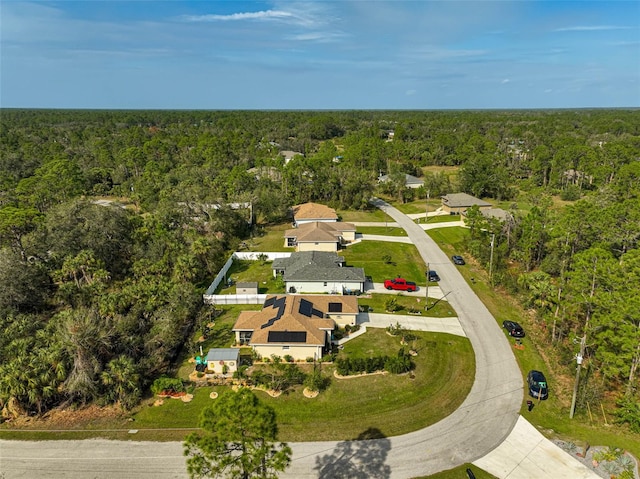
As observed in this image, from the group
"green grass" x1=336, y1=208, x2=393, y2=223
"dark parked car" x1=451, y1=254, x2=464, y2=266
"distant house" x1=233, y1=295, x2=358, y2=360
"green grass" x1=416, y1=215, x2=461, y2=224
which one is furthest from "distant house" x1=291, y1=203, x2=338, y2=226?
"distant house" x1=233, y1=295, x2=358, y2=360

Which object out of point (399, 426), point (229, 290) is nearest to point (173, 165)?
point (229, 290)

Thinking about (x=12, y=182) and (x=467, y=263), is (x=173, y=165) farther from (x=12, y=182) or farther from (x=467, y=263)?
(x=467, y=263)

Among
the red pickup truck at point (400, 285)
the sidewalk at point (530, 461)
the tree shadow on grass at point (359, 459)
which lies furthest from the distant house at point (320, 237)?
the sidewalk at point (530, 461)

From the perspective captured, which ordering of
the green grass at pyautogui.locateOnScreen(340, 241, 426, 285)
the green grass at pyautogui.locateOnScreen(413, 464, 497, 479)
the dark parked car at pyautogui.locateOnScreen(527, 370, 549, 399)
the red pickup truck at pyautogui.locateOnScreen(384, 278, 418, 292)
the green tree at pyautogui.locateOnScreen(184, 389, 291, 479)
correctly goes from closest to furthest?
the green tree at pyautogui.locateOnScreen(184, 389, 291, 479), the green grass at pyautogui.locateOnScreen(413, 464, 497, 479), the dark parked car at pyautogui.locateOnScreen(527, 370, 549, 399), the red pickup truck at pyautogui.locateOnScreen(384, 278, 418, 292), the green grass at pyautogui.locateOnScreen(340, 241, 426, 285)

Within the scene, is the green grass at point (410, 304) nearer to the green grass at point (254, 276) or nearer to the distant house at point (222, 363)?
the green grass at point (254, 276)

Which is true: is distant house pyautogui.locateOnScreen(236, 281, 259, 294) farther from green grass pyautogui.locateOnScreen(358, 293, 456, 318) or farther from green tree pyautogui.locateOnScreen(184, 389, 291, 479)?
green tree pyautogui.locateOnScreen(184, 389, 291, 479)

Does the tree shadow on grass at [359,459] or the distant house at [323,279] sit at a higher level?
the distant house at [323,279]
